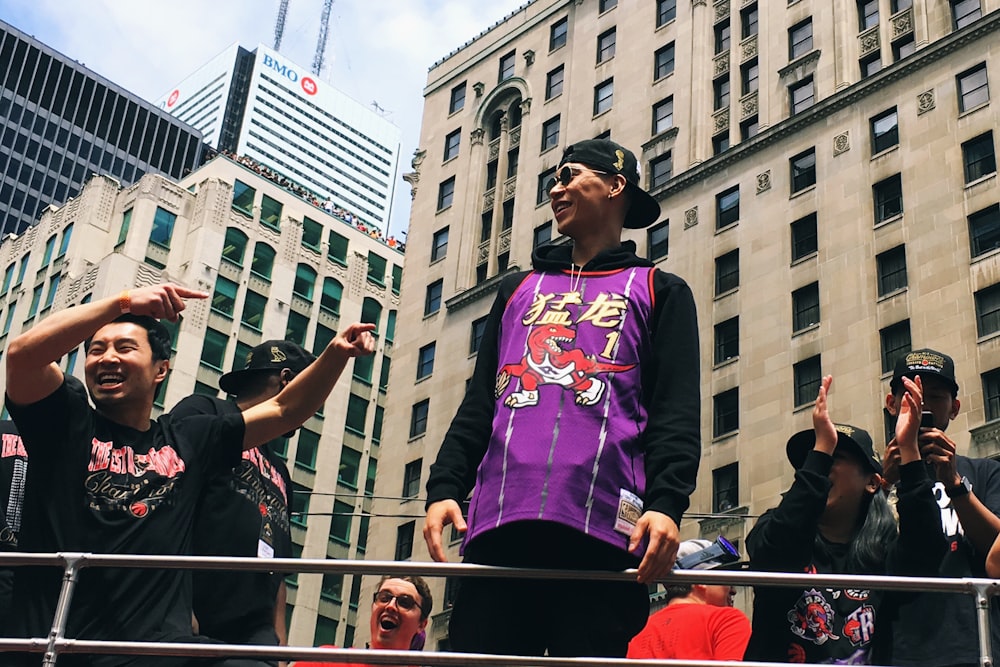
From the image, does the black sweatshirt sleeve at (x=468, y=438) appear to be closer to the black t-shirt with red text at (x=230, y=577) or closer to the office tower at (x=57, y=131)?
the black t-shirt with red text at (x=230, y=577)

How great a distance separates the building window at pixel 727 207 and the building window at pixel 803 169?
215cm

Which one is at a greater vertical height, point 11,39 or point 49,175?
point 11,39

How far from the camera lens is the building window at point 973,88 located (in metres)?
38.3

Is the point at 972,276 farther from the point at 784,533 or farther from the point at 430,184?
the point at 784,533

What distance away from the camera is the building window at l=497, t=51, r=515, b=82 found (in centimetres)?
5728

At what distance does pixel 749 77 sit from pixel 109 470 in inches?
1709

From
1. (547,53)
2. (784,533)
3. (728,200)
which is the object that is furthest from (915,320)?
(784,533)

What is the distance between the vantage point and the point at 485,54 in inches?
2313

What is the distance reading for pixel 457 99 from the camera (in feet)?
194

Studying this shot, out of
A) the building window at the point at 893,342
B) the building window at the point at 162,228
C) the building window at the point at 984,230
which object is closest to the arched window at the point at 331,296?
the building window at the point at 162,228

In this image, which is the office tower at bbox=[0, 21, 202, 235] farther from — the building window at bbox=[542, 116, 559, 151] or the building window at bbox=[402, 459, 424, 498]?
the building window at bbox=[402, 459, 424, 498]

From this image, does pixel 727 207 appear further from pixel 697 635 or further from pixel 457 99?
pixel 697 635

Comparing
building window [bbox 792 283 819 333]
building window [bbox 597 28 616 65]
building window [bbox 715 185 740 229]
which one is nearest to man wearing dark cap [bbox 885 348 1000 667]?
building window [bbox 792 283 819 333]

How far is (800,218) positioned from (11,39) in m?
113
